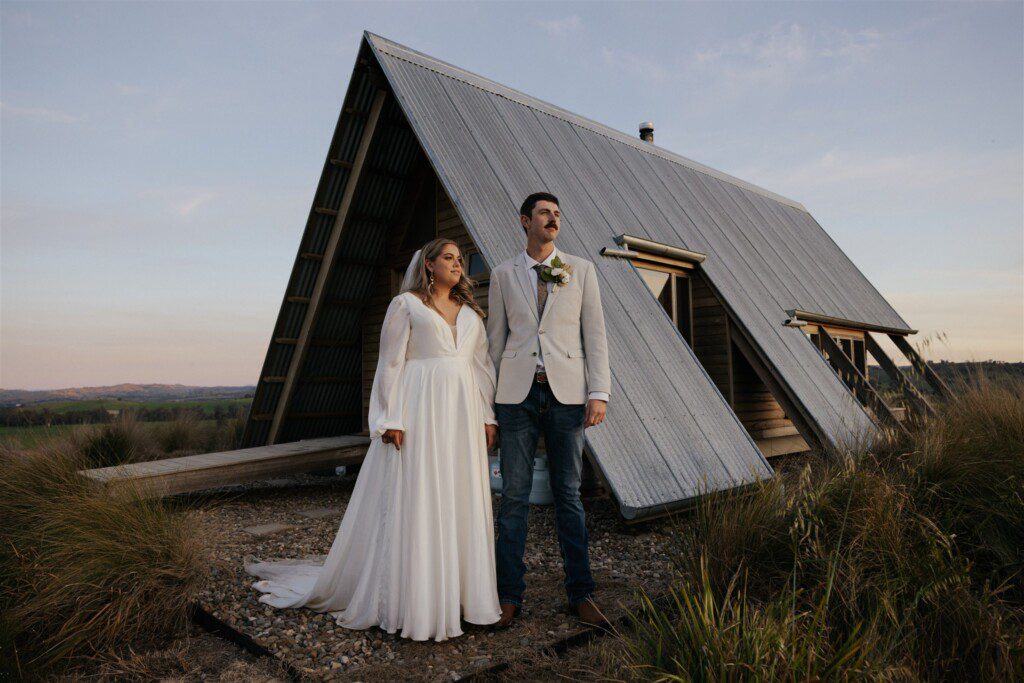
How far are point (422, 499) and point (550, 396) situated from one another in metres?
0.84

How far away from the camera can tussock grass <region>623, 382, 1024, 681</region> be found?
84.9 inches

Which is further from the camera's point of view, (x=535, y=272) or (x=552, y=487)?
(x=535, y=272)

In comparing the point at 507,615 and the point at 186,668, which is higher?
the point at 507,615

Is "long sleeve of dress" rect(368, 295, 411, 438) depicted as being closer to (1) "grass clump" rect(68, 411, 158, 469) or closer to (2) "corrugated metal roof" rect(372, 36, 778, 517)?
(2) "corrugated metal roof" rect(372, 36, 778, 517)

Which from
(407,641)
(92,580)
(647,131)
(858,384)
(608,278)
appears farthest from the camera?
(647,131)

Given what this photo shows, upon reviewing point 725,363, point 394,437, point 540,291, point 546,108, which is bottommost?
point 394,437

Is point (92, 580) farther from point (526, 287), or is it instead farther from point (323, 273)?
point (323, 273)

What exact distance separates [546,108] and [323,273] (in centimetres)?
392

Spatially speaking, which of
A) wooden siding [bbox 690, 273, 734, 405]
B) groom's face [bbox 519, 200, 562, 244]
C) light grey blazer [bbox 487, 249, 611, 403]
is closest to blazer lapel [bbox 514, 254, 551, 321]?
light grey blazer [bbox 487, 249, 611, 403]

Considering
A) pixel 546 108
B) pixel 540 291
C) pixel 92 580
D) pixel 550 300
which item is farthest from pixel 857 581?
pixel 546 108

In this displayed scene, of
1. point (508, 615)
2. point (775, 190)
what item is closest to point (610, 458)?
point (508, 615)

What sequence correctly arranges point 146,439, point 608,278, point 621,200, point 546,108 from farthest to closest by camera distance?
point 146,439 < point 546,108 < point 621,200 < point 608,278

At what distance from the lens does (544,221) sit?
3.40 m

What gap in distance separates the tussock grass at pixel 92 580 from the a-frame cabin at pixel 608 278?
8.82 ft
